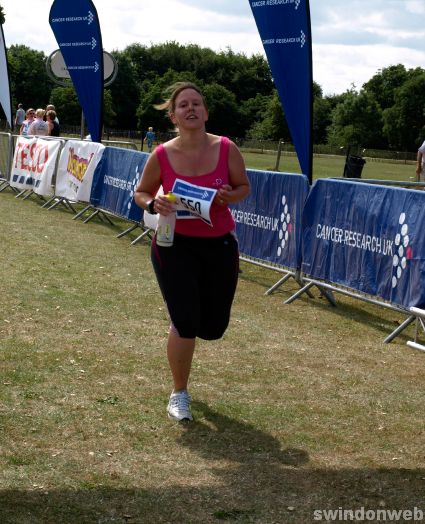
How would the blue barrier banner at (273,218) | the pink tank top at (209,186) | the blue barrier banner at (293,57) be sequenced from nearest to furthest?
the pink tank top at (209,186) → the blue barrier banner at (273,218) → the blue barrier banner at (293,57)

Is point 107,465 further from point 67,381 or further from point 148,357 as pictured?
point 148,357

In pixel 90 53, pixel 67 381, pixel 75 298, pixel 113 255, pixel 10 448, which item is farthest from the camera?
pixel 90 53

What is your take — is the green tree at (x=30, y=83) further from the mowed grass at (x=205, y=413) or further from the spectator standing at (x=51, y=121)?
the mowed grass at (x=205, y=413)

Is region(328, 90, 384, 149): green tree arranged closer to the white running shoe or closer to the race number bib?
the white running shoe

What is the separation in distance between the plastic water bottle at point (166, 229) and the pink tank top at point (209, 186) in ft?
0.33

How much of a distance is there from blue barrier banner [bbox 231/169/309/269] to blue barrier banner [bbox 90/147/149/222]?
320 cm

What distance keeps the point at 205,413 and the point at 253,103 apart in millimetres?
99511

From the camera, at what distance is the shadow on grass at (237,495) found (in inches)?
171

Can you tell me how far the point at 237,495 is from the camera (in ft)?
15.3

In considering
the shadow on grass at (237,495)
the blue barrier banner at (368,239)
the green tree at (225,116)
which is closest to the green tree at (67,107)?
the green tree at (225,116)

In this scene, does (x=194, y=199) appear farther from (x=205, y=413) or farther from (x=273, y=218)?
(x=273, y=218)

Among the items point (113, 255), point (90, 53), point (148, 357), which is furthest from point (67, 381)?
point (90, 53)

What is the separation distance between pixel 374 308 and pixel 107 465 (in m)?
5.50

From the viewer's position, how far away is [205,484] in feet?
15.7
